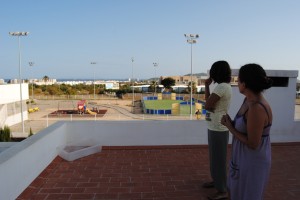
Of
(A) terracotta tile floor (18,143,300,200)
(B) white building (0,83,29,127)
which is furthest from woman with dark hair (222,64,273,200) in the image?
(B) white building (0,83,29,127)

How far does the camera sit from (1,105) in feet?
63.7

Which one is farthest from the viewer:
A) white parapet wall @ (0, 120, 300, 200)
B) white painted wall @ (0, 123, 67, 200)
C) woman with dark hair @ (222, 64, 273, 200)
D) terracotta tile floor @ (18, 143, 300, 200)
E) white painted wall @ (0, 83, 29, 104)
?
white painted wall @ (0, 83, 29, 104)

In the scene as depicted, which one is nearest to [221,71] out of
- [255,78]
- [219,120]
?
[219,120]

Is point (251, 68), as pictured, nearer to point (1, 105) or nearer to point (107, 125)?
point (107, 125)

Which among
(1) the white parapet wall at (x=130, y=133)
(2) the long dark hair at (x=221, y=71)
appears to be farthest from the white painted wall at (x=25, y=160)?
(2) the long dark hair at (x=221, y=71)

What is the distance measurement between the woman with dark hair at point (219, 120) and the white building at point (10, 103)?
61.7 ft

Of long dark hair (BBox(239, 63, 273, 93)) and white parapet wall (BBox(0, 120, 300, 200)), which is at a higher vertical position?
long dark hair (BBox(239, 63, 273, 93))

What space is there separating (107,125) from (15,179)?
84.4 inches

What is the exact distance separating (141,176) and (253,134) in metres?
2.14

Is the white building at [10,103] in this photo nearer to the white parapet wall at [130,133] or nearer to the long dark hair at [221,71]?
the white parapet wall at [130,133]

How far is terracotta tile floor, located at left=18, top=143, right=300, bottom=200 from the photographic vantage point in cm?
290

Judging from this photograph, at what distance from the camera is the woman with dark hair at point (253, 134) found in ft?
5.10

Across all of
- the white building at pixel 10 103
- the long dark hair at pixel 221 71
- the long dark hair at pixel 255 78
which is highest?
the long dark hair at pixel 221 71

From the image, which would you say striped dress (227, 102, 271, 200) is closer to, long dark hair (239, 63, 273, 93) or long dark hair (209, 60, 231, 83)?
long dark hair (239, 63, 273, 93)
